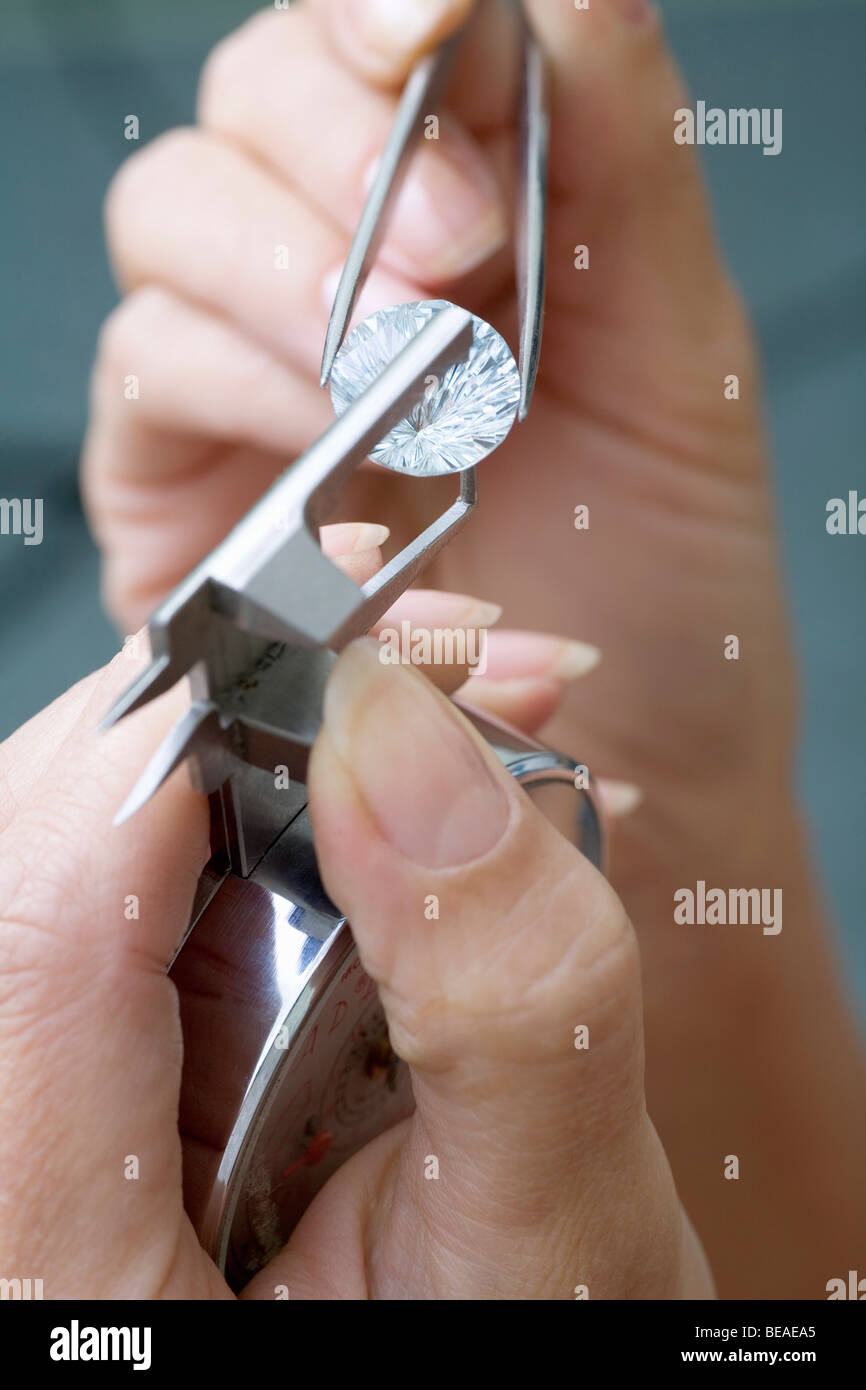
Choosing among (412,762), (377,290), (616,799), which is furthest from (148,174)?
(412,762)

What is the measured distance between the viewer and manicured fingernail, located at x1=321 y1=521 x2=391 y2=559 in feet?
1.70

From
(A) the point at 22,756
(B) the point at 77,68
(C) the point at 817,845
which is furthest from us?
(B) the point at 77,68

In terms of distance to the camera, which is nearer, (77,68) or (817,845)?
(817,845)

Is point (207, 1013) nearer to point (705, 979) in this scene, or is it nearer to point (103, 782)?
point (103, 782)

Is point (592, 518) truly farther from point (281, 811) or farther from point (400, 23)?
point (281, 811)

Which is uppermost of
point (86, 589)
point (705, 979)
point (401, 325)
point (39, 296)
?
point (39, 296)

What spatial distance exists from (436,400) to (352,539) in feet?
0.44

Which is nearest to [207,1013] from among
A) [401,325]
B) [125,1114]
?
→ [125,1114]

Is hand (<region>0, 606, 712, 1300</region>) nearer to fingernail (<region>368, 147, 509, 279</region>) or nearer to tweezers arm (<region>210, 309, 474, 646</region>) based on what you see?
tweezers arm (<region>210, 309, 474, 646</region>)

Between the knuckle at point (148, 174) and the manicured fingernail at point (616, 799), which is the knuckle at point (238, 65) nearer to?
the knuckle at point (148, 174)

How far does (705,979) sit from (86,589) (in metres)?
0.73

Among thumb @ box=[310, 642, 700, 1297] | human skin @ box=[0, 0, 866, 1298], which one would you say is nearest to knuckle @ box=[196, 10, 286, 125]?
human skin @ box=[0, 0, 866, 1298]

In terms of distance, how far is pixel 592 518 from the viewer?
Answer: 105cm

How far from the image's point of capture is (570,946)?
0.40 metres
